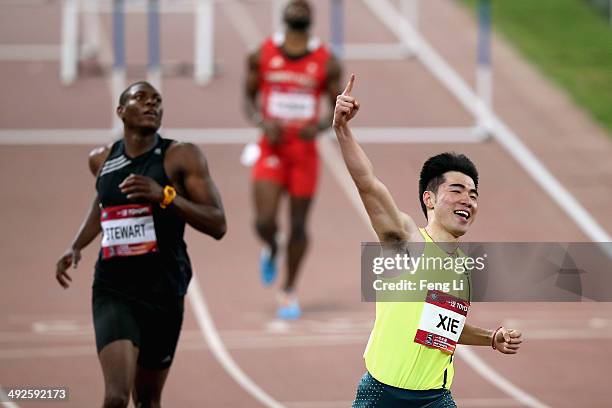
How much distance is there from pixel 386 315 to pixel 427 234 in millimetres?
400

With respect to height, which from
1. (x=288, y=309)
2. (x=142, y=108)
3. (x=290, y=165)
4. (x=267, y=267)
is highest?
(x=142, y=108)

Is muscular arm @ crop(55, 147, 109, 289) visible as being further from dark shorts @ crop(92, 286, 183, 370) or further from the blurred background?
the blurred background

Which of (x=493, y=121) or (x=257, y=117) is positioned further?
(x=493, y=121)

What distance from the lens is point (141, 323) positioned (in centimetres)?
820

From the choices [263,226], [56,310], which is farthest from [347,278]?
[56,310]

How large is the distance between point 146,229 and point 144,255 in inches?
5.5

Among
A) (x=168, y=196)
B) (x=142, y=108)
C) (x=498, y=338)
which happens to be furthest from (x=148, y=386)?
(x=498, y=338)

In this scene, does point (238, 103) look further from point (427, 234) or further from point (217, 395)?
point (427, 234)

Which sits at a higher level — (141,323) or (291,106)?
(291,106)

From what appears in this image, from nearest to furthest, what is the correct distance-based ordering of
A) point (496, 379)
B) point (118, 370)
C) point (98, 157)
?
1. point (118, 370)
2. point (98, 157)
3. point (496, 379)

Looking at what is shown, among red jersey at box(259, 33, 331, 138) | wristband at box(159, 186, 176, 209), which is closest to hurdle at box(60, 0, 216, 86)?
red jersey at box(259, 33, 331, 138)

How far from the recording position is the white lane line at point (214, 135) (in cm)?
1880

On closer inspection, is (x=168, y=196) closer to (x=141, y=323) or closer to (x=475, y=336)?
(x=141, y=323)

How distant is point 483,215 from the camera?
1611 cm
